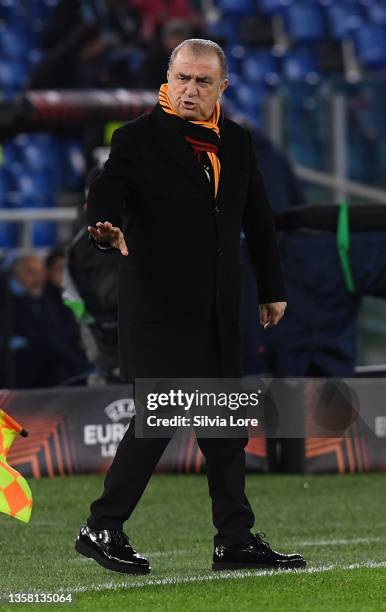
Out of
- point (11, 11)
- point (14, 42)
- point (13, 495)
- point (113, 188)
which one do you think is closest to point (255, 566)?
point (13, 495)

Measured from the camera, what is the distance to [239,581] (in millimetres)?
5379

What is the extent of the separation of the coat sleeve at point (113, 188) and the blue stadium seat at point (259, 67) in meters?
12.8

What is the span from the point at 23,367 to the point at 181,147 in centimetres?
734

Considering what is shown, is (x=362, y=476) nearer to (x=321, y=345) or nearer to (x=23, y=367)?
(x=321, y=345)

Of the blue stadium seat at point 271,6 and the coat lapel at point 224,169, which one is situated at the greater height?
the coat lapel at point 224,169

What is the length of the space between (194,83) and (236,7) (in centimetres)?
1397

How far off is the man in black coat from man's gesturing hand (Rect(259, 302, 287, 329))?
0.17 metres

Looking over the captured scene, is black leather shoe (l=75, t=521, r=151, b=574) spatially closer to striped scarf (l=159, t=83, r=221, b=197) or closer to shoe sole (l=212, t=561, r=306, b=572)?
shoe sole (l=212, t=561, r=306, b=572)

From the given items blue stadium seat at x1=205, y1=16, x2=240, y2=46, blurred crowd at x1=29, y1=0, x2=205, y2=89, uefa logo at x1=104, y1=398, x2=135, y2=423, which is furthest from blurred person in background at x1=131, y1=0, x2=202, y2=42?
uefa logo at x1=104, y1=398, x2=135, y2=423

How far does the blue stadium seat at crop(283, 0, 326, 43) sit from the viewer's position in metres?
19.2

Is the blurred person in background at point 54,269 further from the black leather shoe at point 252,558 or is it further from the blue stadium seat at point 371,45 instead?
the blue stadium seat at point 371,45

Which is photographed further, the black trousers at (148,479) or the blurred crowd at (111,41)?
the blurred crowd at (111,41)

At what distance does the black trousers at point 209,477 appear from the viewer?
5.48 m


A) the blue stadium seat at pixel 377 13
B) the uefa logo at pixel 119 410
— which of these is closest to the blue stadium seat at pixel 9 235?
the uefa logo at pixel 119 410
